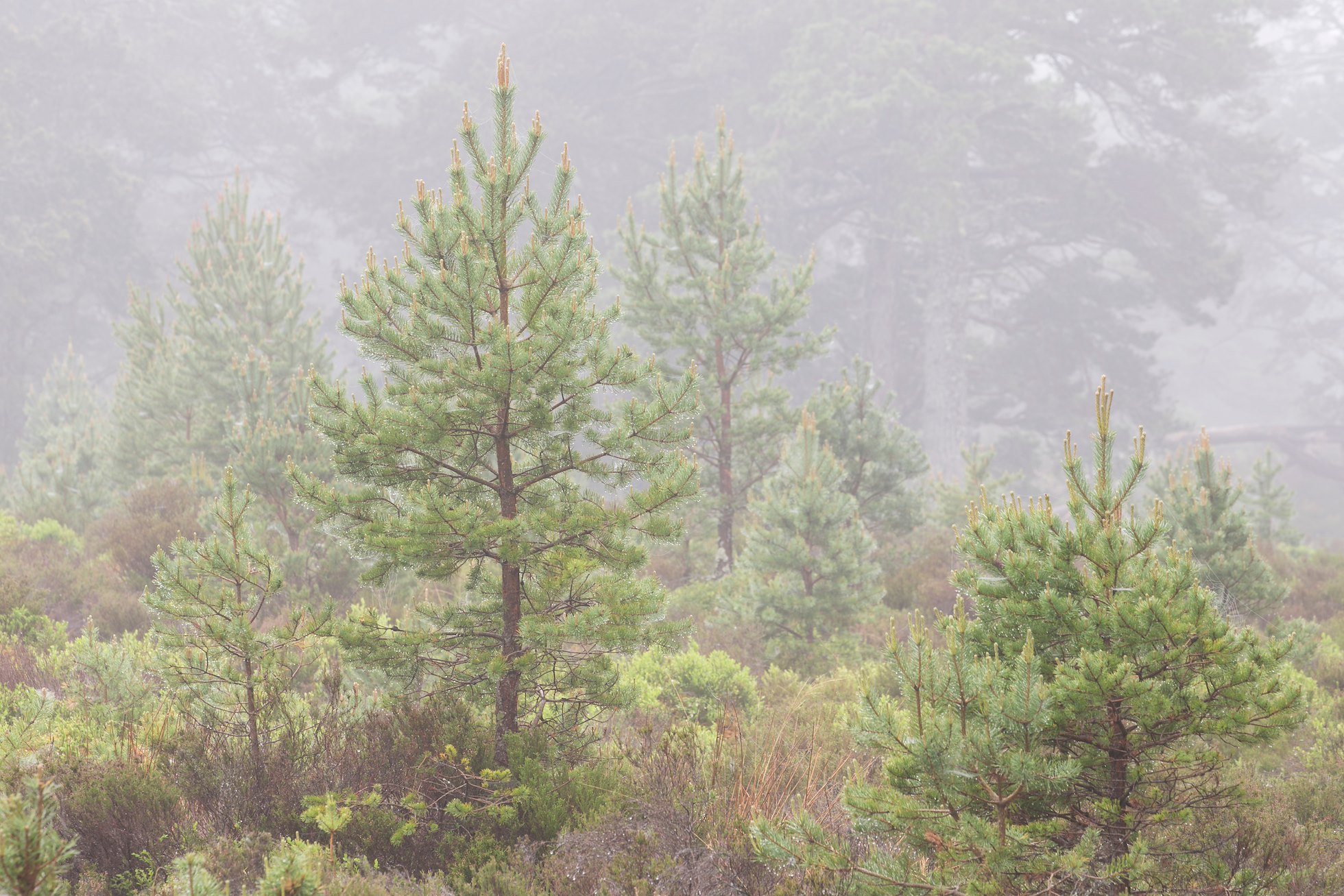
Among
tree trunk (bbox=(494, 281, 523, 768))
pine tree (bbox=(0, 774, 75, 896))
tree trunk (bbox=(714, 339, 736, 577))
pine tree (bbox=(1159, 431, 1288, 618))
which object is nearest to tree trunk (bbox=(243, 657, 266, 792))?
tree trunk (bbox=(494, 281, 523, 768))

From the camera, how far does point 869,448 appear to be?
11344mm

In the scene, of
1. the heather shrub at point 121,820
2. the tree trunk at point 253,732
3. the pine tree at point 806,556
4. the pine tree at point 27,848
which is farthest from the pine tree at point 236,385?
the pine tree at point 27,848

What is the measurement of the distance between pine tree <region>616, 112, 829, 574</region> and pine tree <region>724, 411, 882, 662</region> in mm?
2901

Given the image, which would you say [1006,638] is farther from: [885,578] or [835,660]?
[885,578]

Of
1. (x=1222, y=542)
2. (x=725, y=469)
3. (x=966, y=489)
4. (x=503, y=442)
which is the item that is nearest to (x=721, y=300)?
(x=725, y=469)

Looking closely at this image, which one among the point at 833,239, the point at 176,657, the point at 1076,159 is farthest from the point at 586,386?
the point at 833,239

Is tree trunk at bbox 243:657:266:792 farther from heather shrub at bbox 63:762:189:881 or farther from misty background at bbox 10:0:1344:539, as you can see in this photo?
misty background at bbox 10:0:1344:539

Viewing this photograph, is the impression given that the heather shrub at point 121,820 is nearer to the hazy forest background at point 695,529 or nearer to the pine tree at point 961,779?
the hazy forest background at point 695,529

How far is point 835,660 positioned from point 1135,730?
627 centimetres

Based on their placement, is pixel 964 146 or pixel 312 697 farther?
pixel 964 146

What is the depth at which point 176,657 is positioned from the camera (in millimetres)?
4852

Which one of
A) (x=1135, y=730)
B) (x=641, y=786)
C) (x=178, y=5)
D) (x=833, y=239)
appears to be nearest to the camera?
(x=1135, y=730)

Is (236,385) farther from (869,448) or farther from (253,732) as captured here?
(869,448)

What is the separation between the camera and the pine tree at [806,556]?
922 cm
